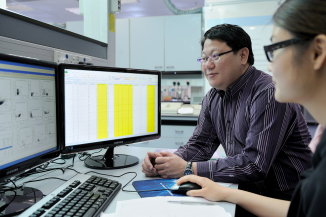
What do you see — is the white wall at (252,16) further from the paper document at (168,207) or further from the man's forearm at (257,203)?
the paper document at (168,207)

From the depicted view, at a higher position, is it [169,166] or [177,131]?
[169,166]

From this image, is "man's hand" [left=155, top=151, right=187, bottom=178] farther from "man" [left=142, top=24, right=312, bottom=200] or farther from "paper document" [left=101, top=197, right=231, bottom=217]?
"paper document" [left=101, top=197, right=231, bottom=217]

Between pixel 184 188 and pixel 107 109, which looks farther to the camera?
pixel 107 109

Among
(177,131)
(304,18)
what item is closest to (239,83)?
(304,18)

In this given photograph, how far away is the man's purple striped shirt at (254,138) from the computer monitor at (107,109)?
0.29 metres

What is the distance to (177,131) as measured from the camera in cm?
298

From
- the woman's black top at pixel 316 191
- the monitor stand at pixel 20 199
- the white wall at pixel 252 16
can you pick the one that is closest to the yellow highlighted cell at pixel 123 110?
the monitor stand at pixel 20 199

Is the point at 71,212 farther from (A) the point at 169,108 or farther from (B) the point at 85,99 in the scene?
(A) the point at 169,108

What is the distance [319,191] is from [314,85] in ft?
0.82

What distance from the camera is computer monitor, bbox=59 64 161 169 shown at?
3.35 ft

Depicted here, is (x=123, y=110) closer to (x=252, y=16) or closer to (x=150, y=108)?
(x=150, y=108)

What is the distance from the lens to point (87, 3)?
6.58 feet

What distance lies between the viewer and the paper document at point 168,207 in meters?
0.67

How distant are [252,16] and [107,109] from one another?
8.65ft
